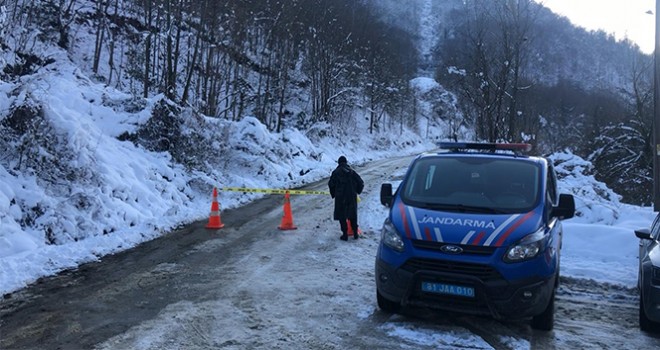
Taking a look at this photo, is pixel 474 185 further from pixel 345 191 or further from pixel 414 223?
pixel 345 191

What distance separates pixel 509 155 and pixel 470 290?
2279mm

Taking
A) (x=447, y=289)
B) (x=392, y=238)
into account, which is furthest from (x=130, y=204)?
(x=447, y=289)

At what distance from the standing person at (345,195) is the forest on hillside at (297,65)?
20.8 feet

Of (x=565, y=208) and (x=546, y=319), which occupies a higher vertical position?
(x=565, y=208)

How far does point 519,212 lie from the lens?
554cm

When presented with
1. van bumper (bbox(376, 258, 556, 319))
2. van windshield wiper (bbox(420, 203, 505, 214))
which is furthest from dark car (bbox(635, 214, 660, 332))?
van windshield wiper (bbox(420, 203, 505, 214))

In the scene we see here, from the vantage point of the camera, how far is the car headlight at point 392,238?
212 inches

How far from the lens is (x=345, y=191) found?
1041cm

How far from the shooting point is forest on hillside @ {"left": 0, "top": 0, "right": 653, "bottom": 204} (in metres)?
16.0

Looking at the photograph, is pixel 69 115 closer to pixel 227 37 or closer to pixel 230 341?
pixel 230 341

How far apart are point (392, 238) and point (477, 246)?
92 centimetres

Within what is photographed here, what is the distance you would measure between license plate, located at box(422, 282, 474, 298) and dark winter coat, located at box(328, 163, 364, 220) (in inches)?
202

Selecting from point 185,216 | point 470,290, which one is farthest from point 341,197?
point 470,290

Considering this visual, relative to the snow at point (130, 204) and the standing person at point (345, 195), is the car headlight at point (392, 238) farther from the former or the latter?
the standing person at point (345, 195)
